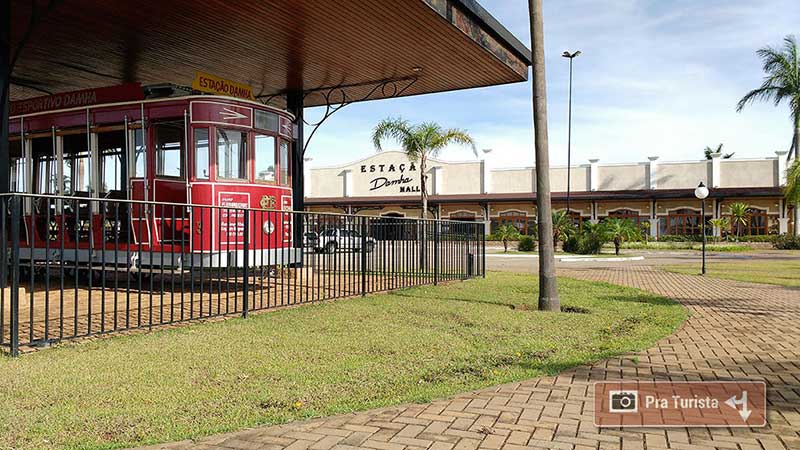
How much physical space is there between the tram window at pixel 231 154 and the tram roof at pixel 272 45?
1.85m

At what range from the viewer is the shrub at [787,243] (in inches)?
1452

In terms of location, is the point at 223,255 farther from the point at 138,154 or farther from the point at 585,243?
the point at 585,243

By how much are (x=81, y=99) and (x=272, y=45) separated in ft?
11.2

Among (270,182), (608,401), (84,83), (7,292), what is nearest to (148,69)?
(84,83)

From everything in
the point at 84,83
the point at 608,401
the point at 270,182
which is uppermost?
the point at 84,83

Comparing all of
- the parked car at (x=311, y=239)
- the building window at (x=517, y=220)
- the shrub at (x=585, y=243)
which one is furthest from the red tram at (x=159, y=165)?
the building window at (x=517, y=220)

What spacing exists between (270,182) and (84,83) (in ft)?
21.4

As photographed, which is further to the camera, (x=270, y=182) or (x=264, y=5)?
(x=270, y=182)

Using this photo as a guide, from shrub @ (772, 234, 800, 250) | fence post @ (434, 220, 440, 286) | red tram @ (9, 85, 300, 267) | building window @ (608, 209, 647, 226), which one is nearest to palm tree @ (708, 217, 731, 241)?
shrub @ (772, 234, 800, 250)

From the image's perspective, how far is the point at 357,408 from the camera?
14.5 ft

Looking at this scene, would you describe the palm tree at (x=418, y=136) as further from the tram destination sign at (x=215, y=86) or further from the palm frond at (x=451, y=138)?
the tram destination sign at (x=215, y=86)

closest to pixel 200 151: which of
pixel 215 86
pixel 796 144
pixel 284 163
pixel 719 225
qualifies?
pixel 215 86

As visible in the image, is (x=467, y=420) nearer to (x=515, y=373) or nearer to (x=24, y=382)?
(x=515, y=373)

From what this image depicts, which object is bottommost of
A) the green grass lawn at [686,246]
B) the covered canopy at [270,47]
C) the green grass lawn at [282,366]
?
the green grass lawn at [686,246]
